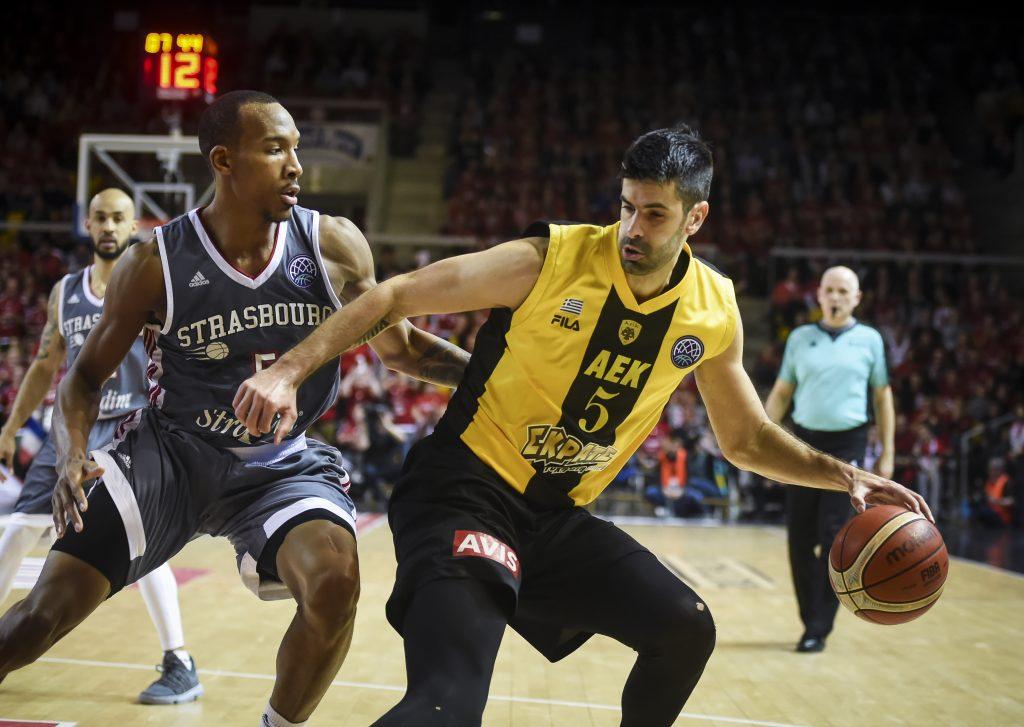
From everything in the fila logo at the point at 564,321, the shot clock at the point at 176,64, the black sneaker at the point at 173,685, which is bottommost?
the black sneaker at the point at 173,685

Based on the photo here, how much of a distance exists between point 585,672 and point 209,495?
2428mm

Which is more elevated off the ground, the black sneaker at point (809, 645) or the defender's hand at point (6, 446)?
the defender's hand at point (6, 446)

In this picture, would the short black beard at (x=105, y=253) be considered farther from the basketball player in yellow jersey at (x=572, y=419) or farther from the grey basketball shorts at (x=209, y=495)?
the basketball player in yellow jersey at (x=572, y=419)

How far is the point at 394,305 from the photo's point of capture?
2746 mm

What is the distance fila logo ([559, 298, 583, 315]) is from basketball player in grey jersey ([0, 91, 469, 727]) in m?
0.59

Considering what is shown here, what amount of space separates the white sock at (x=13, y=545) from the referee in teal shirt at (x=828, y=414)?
3.74m

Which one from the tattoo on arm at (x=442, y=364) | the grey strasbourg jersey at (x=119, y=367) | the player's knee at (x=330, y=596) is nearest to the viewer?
the player's knee at (x=330, y=596)

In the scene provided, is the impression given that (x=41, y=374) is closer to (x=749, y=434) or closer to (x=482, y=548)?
(x=482, y=548)

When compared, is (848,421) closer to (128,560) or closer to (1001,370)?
(128,560)

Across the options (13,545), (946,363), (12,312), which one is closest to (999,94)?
(946,363)

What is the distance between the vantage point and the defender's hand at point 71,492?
2.87m

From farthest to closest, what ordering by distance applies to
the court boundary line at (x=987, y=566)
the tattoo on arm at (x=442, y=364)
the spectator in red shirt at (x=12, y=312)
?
the spectator in red shirt at (x=12, y=312)
the court boundary line at (x=987, y=566)
the tattoo on arm at (x=442, y=364)

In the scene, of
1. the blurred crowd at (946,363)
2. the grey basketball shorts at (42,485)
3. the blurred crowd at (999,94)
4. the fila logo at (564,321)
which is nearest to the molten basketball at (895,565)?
the fila logo at (564,321)

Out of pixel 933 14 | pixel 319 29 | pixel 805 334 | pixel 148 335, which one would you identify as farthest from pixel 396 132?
pixel 148 335
